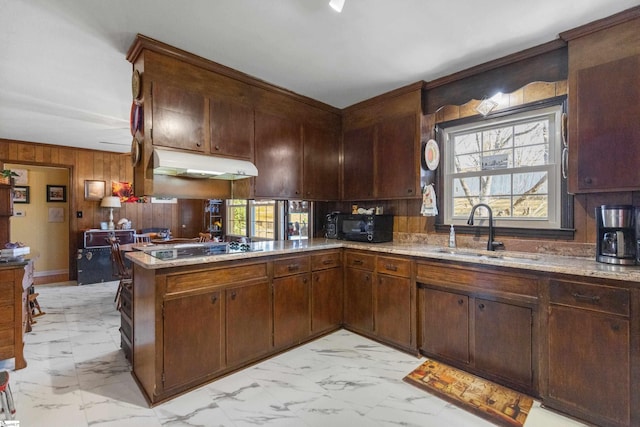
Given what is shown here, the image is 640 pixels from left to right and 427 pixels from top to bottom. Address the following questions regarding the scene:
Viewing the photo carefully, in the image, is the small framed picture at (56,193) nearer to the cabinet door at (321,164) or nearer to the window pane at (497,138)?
the cabinet door at (321,164)

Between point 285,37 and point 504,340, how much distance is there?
2689 mm

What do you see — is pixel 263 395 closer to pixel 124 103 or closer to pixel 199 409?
pixel 199 409

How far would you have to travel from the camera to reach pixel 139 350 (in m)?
2.29

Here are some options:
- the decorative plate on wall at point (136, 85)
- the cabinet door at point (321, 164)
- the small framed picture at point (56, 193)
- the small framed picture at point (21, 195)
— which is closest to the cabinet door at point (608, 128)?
the cabinet door at point (321, 164)

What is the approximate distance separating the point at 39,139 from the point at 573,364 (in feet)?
23.8

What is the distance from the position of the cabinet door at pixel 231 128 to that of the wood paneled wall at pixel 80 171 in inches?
181

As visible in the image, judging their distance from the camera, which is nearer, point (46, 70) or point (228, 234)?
point (46, 70)

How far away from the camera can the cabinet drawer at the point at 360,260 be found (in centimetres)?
305

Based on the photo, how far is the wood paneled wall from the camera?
5.20 m

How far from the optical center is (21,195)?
19.7 feet

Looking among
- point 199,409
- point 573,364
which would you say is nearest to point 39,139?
point 199,409

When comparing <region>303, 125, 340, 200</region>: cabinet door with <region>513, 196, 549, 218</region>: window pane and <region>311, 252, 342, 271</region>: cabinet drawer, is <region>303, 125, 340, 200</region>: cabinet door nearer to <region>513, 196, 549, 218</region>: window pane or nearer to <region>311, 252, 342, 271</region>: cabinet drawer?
<region>311, 252, 342, 271</region>: cabinet drawer

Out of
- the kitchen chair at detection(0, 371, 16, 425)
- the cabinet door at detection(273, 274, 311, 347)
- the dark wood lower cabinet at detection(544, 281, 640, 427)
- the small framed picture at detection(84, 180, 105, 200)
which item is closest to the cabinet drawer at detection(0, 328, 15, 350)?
the kitchen chair at detection(0, 371, 16, 425)

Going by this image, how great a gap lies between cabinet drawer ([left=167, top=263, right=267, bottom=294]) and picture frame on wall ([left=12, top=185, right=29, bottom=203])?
6170 mm
